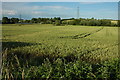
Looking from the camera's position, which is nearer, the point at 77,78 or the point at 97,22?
the point at 77,78

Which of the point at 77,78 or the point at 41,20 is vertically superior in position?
the point at 41,20

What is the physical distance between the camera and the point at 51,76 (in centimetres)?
384

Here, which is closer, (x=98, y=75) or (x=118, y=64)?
(x=98, y=75)

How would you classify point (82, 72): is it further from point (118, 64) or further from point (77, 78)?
point (118, 64)

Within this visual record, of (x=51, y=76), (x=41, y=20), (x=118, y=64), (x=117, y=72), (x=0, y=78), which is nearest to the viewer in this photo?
(x=0, y=78)

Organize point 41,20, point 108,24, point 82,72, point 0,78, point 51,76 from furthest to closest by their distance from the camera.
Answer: point 41,20 < point 108,24 < point 82,72 < point 51,76 < point 0,78

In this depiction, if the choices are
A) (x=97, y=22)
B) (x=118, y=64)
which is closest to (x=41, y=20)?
(x=97, y=22)

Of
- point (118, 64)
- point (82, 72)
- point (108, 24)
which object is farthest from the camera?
point (108, 24)

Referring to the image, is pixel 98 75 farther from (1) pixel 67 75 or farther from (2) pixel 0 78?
(2) pixel 0 78

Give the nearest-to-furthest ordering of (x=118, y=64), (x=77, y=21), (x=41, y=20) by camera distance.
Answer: (x=118, y=64)
(x=77, y=21)
(x=41, y=20)

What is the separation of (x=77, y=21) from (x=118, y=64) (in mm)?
73247

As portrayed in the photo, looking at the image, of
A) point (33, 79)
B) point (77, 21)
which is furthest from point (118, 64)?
point (77, 21)

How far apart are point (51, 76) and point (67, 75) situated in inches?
15.9

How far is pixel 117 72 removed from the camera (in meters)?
4.36
